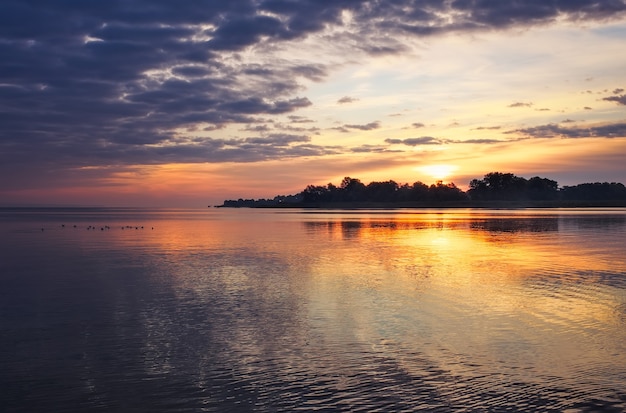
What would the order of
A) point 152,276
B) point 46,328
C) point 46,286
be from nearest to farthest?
point 46,328
point 46,286
point 152,276

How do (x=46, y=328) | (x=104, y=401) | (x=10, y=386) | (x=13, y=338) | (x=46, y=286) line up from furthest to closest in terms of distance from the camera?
(x=46, y=286) < (x=46, y=328) < (x=13, y=338) < (x=10, y=386) < (x=104, y=401)

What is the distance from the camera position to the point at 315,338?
45.6 ft

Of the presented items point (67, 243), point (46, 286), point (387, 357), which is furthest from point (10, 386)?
point (67, 243)

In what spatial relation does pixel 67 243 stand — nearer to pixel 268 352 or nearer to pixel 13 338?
pixel 13 338

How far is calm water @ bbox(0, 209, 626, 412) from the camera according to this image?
9.94 meters

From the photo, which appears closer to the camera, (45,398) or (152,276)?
(45,398)

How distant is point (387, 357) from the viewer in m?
12.3

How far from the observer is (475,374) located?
11.1 metres

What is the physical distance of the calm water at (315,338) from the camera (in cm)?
994

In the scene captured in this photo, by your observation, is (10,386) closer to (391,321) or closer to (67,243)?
(391,321)

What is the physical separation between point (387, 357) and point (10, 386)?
7.41 metres

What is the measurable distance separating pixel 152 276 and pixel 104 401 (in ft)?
52.9

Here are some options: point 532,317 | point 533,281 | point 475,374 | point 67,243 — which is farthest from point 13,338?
point 67,243

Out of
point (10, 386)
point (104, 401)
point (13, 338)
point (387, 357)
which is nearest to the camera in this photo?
point (104, 401)
